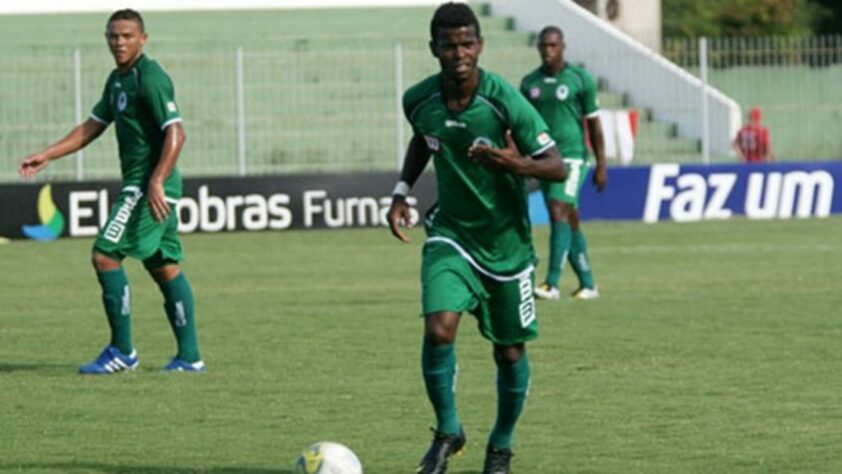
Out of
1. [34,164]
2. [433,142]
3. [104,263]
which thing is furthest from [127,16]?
[433,142]

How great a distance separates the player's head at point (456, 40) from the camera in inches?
371

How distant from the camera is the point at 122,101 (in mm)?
13578

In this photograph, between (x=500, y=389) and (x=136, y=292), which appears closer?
(x=500, y=389)

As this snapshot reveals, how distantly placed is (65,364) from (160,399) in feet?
7.00

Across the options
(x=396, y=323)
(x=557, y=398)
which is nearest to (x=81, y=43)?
(x=396, y=323)

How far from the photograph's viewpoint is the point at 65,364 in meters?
14.5

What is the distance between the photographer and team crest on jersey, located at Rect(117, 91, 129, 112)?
13547mm

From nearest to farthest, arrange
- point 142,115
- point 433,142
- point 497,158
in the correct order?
point 497,158
point 433,142
point 142,115

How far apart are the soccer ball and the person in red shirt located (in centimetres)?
2582

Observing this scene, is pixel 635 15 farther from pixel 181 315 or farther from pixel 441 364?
pixel 441 364

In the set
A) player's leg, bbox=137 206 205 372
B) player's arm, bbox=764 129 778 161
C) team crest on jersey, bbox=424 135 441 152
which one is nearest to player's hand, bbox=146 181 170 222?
player's leg, bbox=137 206 205 372

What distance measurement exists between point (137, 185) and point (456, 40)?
15.2 ft

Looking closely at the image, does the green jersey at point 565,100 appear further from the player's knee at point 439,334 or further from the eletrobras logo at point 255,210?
the eletrobras logo at point 255,210

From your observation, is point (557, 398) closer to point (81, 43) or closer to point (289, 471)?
point (289, 471)
